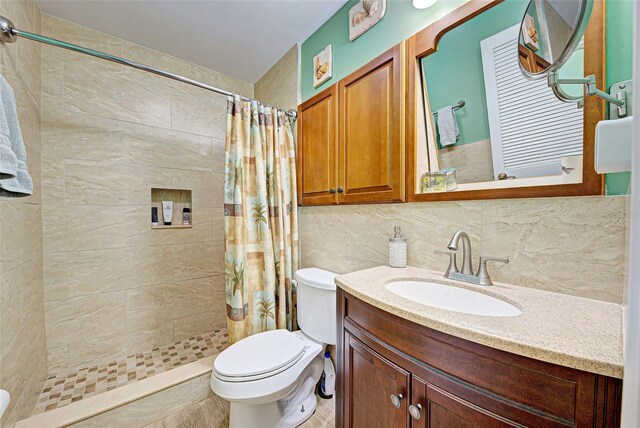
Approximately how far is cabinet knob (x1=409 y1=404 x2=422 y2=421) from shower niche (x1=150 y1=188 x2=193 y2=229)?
2053mm

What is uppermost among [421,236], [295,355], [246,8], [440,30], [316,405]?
[246,8]

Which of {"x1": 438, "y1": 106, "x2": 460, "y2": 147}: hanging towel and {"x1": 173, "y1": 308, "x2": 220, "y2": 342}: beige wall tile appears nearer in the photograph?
{"x1": 438, "y1": 106, "x2": 460, "y2": 147}: hanging towel

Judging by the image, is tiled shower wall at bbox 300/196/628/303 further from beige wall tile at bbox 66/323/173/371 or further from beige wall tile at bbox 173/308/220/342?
beige wall tile at bbox 66/323/173/371

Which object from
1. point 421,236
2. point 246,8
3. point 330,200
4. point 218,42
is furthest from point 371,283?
point 218,42

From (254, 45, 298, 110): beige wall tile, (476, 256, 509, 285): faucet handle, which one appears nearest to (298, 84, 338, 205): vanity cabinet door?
(254, 45, 298, 110): beige wall tile

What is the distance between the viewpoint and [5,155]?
0.70 metres

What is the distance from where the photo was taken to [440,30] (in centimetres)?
101

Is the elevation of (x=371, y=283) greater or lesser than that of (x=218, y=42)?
lesser

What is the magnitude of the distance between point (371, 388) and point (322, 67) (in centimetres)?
179

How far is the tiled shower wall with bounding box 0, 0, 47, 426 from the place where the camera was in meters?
1.09

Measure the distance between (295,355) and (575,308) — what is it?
1.11m

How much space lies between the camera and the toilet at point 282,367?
1068 mm

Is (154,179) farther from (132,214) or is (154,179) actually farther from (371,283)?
(371,283)

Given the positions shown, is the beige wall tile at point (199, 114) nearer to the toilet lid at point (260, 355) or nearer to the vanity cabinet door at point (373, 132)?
the vanity cabinet door at point (373, 132)
